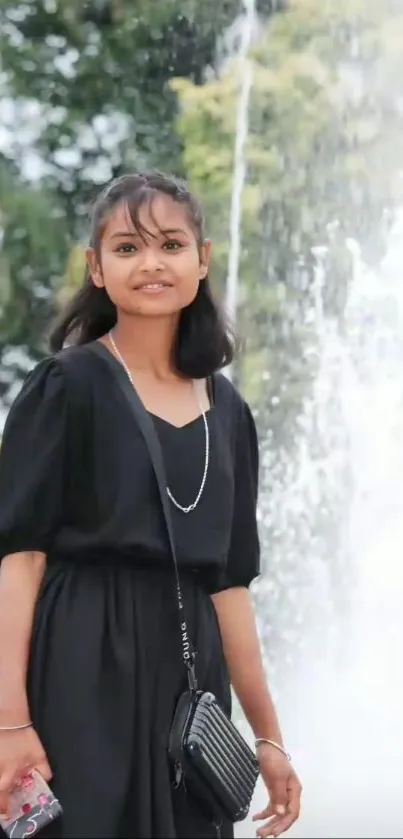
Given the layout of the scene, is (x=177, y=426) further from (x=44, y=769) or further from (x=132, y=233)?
(x=44, y=769)

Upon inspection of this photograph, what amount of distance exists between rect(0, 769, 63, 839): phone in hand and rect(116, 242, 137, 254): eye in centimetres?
44

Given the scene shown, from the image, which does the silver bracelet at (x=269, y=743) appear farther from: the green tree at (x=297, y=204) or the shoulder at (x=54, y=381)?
the green tree at (x=297, y=204)

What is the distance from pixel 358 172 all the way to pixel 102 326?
56.5 inches

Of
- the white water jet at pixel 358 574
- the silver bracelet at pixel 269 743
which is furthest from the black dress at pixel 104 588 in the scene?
the white water jet at pixel 358 574

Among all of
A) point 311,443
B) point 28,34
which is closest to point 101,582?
point 311,443

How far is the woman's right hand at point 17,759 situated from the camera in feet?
2.88

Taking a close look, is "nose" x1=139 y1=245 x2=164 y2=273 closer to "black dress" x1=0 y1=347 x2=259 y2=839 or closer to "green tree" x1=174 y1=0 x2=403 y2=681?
"black dress" x1=0 y1=347 x2=259 y2=839

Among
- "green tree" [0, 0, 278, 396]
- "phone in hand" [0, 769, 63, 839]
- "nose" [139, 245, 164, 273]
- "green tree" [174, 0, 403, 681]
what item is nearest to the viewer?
"phone in hand" [0, 769, 63, 839]

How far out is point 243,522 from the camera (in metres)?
1.07

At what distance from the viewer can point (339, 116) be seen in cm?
241

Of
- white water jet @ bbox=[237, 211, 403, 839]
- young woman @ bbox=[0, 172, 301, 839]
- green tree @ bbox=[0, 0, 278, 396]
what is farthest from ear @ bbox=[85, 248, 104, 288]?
green tree @ bbox=[0, 0, 278, 396]

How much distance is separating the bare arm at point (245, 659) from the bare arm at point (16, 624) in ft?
0.63

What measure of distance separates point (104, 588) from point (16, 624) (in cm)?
8

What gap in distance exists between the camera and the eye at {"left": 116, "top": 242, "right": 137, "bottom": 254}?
3.21 feet
